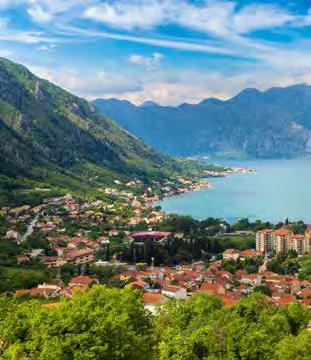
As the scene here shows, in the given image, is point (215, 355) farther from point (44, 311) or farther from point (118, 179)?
point (118, 179)

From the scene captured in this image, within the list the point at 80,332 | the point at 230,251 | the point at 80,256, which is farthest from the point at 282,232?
the point at 80,332

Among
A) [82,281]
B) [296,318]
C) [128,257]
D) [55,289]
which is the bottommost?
[128,257]

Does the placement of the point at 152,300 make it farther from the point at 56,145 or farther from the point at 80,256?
the point at 56,145

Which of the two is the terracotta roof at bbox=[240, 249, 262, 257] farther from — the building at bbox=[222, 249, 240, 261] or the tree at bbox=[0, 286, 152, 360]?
the tree at bbox=[0, 286, 152, 360]

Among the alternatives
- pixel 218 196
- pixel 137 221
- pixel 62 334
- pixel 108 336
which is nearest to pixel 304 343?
pixel 108 336

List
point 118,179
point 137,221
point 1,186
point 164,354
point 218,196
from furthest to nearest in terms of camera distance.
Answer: point 118,179, point 218,196, point 1,186, point 137,221, point 164,354
